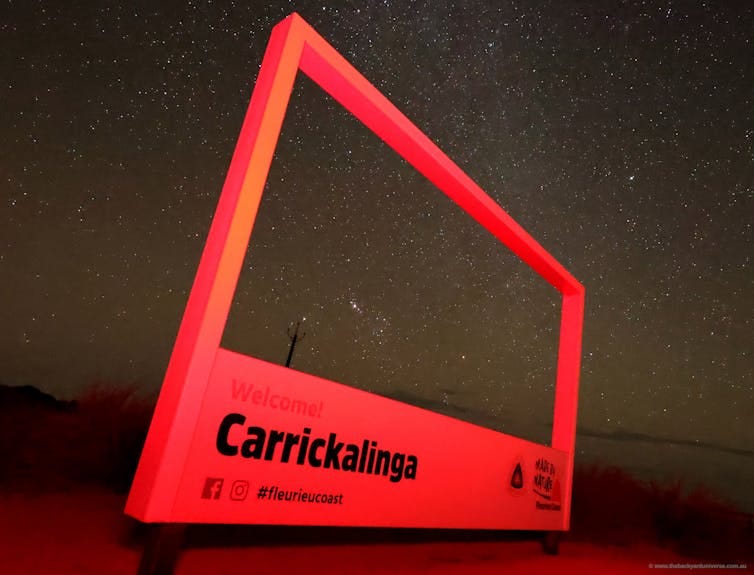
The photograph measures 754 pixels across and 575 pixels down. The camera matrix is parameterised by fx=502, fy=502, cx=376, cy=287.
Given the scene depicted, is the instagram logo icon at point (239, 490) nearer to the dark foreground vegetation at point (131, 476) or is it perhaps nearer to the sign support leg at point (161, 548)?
the sign support leg at point (161, 548)

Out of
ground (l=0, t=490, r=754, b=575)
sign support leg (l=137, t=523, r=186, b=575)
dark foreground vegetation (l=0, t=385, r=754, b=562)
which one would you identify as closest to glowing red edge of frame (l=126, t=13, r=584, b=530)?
sign support leg (l=137, t=523, r=186, b=575)

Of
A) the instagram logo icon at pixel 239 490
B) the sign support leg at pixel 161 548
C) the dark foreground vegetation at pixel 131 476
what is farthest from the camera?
the dark foreground vegetation at pixel 131 476

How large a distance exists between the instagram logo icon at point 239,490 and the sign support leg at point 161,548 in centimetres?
23

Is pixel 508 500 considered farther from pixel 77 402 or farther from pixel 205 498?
pixel 77 402

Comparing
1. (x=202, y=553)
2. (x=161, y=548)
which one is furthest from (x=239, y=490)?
(x=202, y=553)

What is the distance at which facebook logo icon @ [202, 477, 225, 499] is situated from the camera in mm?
2139

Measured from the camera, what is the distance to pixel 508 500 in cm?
402

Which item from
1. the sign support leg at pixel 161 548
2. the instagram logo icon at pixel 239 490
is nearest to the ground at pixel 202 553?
the sign support leg at pixel 161 548

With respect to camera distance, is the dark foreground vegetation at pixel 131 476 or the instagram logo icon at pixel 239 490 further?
the dark foreground vegetation at pixel 131 476

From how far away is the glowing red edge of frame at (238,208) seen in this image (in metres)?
2.07

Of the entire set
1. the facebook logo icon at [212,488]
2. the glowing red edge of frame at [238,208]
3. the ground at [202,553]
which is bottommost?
the ground at [202,553]

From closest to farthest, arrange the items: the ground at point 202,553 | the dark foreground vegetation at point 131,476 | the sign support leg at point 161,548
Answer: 1. the sign support leg at point 161,548
2. the ground at point 202,553
3. the dark foreground vegetation at point 131,476

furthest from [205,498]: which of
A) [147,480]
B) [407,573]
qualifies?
[407,573]

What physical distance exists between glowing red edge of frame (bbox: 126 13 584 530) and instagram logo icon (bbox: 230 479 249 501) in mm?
269
